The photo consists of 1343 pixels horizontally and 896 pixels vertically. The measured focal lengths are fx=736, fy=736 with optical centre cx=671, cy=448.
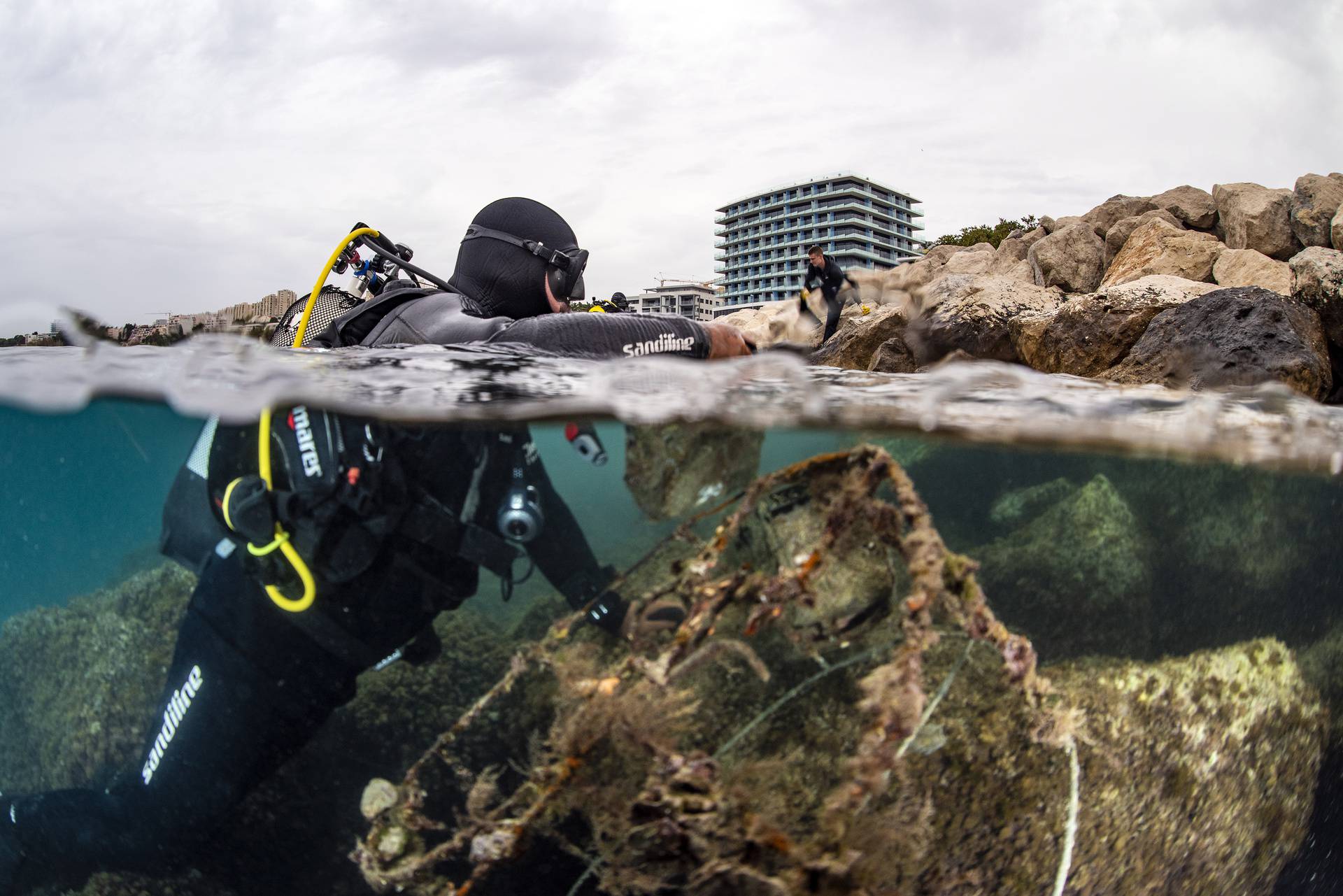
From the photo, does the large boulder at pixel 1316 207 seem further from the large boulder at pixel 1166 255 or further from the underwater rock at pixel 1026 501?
the underwater rock at pixel 1026 501

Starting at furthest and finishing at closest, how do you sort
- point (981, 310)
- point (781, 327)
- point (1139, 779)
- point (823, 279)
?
point (981, 310) → point (823, 279) → point (781, 327) → point (1139, 779)

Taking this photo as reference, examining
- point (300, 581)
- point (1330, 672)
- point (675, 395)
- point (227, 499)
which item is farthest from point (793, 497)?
point (1330, 672)

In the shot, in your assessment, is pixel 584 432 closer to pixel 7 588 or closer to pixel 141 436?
pixel 141 436

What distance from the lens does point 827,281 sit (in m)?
5.78

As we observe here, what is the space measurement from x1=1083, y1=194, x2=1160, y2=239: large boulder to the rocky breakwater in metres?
3.59

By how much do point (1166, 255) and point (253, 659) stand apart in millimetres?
13510

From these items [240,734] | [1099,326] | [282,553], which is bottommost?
[240,734]

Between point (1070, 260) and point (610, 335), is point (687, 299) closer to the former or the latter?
point (610, 335)

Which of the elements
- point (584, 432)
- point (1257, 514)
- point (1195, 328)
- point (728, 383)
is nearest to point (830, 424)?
point (728, 383)

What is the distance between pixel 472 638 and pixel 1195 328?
5.81 metres

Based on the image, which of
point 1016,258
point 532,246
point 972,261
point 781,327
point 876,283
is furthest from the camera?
point 1016,258

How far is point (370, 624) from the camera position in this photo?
3055mm

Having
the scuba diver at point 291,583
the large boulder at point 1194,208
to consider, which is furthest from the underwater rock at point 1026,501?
the large boulder at point 1194,208

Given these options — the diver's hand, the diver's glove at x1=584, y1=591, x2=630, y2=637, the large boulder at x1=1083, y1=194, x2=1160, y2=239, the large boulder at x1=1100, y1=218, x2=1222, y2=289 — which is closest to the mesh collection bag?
the diver's hand
